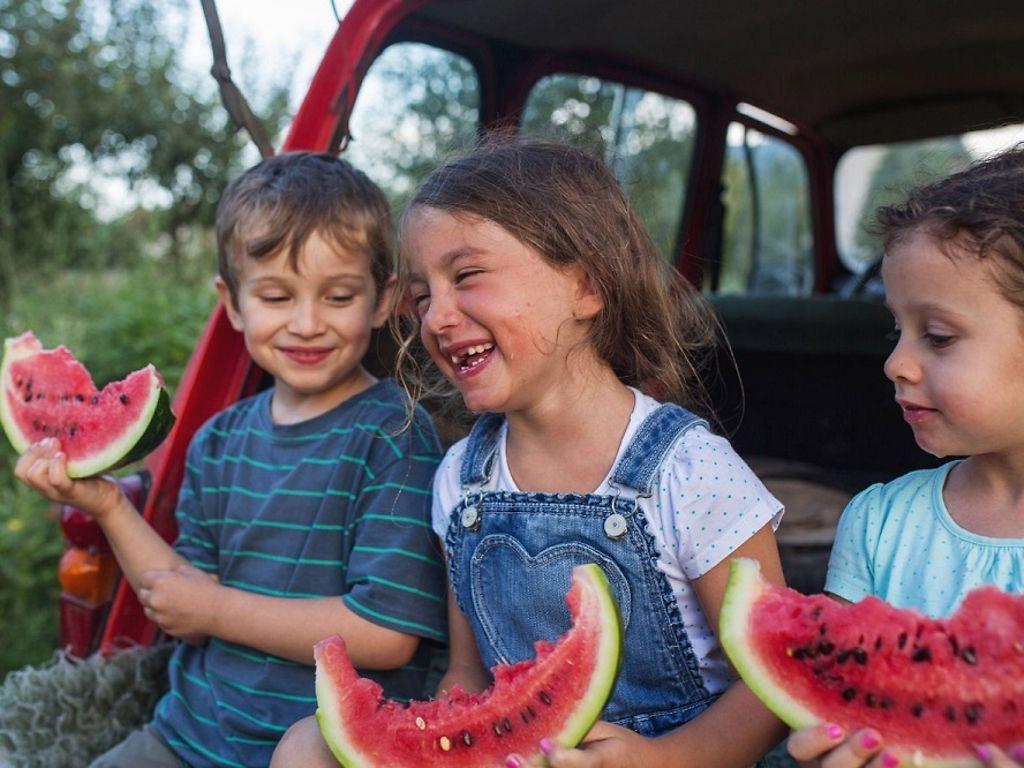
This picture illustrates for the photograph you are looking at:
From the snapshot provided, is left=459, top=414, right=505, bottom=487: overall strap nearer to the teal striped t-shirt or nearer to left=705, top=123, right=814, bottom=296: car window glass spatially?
the teal striped t-shirt

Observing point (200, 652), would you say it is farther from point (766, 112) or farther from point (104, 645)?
point (766, 112)

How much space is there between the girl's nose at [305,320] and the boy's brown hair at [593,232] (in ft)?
0.73

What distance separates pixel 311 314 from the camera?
2.16 m

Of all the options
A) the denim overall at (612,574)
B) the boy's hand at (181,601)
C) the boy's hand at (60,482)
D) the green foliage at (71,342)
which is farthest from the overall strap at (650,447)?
the green foliage at (71,342)

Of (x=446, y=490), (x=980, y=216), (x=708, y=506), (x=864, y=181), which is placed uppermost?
(x=864, y=181)

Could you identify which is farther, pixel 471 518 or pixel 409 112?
pixel 409 112

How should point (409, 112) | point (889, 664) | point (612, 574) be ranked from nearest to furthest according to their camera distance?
1. point (889, 664)
2. point (612, 574)
3. point (409, 112)

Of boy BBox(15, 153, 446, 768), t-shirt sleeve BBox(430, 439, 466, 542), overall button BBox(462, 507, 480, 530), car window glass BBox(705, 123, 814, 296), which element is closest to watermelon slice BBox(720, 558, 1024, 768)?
overall button BBox(462, 507, 480, 530)

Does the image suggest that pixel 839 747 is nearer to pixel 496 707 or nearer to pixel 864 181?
pixel 496 707

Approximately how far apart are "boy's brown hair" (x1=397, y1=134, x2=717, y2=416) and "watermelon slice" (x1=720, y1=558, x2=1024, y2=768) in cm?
67

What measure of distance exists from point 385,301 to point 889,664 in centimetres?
135

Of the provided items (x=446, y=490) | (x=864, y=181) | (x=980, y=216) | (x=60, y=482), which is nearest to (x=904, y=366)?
(x=980, y=216)

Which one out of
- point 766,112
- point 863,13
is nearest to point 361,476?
point 863,13

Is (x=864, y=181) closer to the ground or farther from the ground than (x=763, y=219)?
farther from the ground
